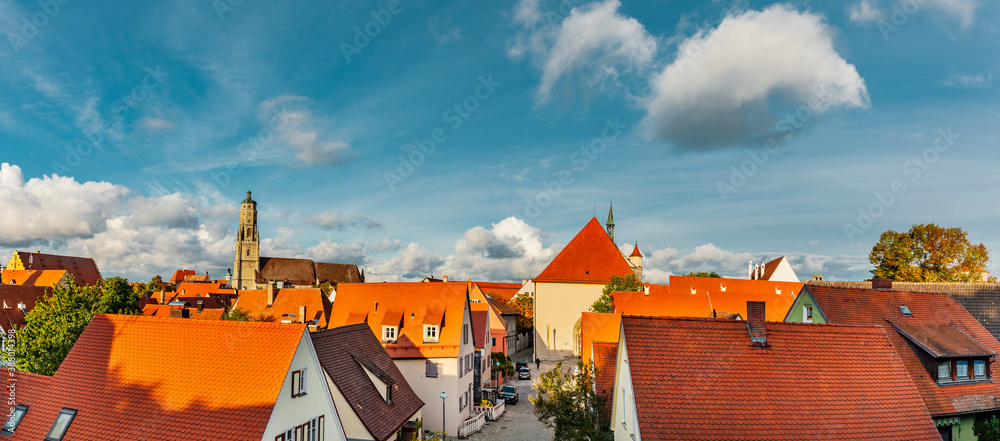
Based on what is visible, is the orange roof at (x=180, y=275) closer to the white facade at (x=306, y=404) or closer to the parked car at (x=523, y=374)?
the parked car at (x=523, y=374)

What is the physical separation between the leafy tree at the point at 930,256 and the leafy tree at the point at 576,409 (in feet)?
129

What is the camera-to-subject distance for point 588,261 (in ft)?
234

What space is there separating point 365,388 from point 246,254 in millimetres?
144158

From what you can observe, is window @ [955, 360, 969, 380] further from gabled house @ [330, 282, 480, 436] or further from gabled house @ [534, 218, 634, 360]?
gabled house @ [534, 218, 634, 360]

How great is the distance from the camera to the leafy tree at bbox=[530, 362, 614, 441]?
58.6ft

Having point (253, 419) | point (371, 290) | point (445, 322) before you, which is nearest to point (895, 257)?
point (445, 322)

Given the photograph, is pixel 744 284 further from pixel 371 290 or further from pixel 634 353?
pixel 634 353

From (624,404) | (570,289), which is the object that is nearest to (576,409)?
(624,404)

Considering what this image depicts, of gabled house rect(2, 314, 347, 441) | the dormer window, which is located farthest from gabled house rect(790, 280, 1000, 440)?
the dormer window

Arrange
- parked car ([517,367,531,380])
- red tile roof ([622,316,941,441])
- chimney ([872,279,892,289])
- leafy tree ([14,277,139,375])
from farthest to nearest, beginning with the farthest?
1. parked car ([517,367,531,380])
2. chimney ([872,279,892,289])
3. leafy tree ([14,277,139,375])
4. red tile roof ([622,316,941,441])

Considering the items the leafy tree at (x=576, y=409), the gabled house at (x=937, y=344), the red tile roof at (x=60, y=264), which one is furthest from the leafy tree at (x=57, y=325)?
the red tile roof at (x=60, y=264)

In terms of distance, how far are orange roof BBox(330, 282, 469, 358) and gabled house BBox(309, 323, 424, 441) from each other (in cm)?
593

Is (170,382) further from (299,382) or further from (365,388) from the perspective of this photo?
(365,388)

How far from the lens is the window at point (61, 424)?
1725 cm
